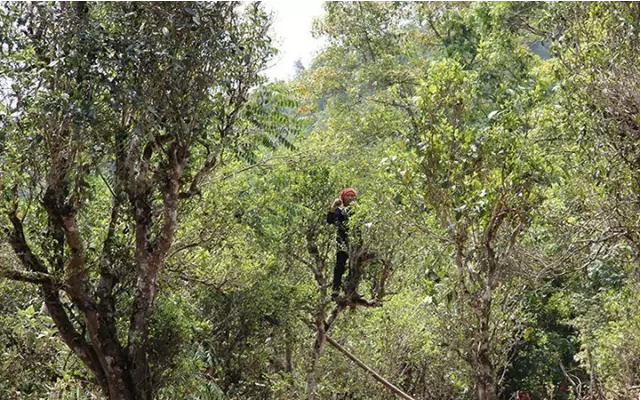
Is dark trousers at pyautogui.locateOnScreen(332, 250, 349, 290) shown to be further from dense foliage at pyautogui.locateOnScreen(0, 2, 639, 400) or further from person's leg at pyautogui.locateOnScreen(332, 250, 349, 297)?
dense foliage at pyautogui.locateOnScreen(0, 2, 639, 400)

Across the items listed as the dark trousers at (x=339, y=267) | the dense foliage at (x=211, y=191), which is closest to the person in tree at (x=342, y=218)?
the dark trousers at (x=339, y=267)

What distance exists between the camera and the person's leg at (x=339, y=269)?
8555mm

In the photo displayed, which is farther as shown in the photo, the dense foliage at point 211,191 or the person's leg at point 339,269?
the person's leg at point 339,269

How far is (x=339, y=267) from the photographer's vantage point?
28.3 feet

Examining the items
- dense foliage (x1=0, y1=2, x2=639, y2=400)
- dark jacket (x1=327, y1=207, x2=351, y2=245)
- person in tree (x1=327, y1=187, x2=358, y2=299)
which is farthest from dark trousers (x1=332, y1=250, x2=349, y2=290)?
dense foliage (x1=0, y1=2, x2=639, y2=400)

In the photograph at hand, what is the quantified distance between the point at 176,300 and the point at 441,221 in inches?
101

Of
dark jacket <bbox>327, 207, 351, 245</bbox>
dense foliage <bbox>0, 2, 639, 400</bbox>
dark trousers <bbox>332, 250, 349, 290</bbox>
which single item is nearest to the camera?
dense foliage <bbox>0, 2, 639, 400</bbox>

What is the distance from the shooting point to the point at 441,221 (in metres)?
5.34

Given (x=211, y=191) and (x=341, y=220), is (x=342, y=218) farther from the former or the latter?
(x=211, y=191)

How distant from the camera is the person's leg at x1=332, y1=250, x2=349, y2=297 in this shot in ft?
28.1

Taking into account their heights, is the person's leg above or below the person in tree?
below

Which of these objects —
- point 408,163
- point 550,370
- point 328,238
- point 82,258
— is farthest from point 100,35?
point 550,370

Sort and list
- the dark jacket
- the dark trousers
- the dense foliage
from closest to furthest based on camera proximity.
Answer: the dense foliage → the dark jacket → the dark trousers

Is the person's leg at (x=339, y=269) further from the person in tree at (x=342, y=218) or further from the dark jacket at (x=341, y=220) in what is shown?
the dark jacket at (x=341, y=220)
